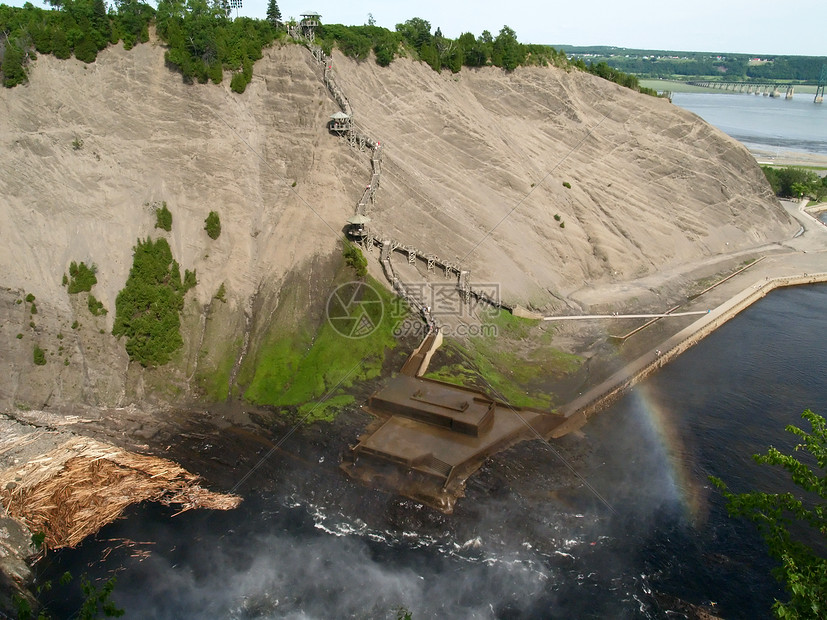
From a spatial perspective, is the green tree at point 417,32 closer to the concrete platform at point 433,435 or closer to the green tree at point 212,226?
the green tree at point 212,226

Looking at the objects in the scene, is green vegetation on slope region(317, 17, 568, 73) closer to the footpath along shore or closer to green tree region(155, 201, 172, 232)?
green tree region(155, 201, 172, 232)

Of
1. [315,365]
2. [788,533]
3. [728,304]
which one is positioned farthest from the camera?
[728,304]

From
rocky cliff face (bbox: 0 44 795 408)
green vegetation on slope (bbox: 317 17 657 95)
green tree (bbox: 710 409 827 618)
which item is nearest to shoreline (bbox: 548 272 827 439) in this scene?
rocky cliff face (bbox: 0 44 795 408)

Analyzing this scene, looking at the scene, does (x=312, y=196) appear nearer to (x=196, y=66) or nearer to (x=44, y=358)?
(x=196, y=66)

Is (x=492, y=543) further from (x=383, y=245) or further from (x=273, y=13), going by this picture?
(x=273, y=13)

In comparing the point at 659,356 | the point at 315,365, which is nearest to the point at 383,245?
the point at 315,365

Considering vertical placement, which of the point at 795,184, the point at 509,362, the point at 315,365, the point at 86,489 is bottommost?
the point at 86,489

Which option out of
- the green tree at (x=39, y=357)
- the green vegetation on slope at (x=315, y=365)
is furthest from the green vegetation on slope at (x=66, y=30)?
the green vegetation on slope at (x=315, y=365)
